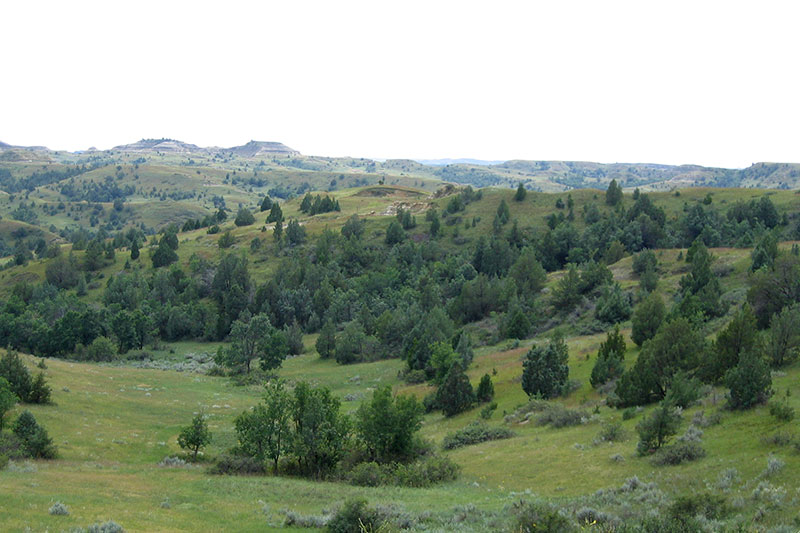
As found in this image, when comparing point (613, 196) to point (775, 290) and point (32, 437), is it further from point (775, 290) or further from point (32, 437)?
point (32, 437)

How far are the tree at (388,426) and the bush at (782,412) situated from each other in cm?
1563

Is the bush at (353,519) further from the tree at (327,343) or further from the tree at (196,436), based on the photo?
the tree at (327,343)

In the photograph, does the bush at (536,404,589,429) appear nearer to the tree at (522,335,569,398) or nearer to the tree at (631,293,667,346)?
the tree at (522,335,569,398)

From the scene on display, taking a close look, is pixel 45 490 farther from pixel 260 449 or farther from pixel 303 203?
pixel 303 203

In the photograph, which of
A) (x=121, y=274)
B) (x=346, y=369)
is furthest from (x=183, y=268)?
(x=346, y=369)

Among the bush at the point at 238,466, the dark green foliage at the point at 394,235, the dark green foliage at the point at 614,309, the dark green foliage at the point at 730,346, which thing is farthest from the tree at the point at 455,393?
the dark green foliage at the point at 394,235

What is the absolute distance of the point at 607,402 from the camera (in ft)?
111

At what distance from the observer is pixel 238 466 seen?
27.0 metres

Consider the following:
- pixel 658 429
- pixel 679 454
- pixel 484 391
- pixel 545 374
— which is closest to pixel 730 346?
pixel 658 429

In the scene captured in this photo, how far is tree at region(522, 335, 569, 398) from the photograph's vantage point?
129 feet

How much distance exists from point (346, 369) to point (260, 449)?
119ft

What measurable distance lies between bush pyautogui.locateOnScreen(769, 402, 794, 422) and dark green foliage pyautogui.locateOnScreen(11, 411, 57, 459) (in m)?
32.2

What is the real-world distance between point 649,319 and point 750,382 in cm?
2155

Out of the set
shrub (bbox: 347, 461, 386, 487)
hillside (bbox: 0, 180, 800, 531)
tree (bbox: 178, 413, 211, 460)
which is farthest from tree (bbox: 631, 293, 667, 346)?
tree (bbox: 178, 413, 211, 460)
